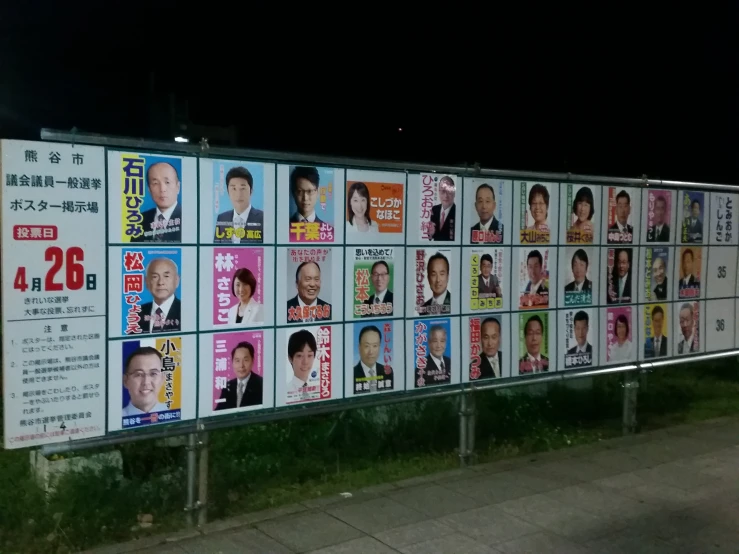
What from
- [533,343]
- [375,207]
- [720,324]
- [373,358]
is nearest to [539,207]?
[533,343]

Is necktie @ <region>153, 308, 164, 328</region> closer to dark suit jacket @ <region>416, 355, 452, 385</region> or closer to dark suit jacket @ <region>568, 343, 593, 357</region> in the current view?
dark suit jacket @ <region>416, 355, 452, 385</region>

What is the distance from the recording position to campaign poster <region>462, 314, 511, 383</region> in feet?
20.9

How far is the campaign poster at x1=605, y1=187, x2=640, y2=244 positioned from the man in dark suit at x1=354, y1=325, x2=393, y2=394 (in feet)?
8.90

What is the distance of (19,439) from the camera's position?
14.2ft

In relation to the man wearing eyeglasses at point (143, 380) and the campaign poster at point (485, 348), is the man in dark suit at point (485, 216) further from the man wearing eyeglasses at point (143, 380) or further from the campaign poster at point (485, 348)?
the man wearing eyeglasses at point (143, 380)

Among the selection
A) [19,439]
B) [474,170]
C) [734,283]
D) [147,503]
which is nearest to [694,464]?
[734,283]

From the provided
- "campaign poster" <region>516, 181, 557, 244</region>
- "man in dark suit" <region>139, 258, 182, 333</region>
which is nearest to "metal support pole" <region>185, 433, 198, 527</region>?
"man in dark suit" <region>139, 258, 182, 333</region>

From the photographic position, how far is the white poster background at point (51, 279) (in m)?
4.26

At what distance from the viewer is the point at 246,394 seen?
17.1ft

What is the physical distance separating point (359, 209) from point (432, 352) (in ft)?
4.34

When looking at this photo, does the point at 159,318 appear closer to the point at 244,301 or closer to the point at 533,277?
the point at 244,301

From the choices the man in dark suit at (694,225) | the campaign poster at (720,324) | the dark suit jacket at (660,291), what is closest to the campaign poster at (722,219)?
the man in dark suit at (694,225)

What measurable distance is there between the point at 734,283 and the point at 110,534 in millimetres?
6822

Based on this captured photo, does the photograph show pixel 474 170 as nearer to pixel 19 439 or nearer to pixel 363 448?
pixel 363 448
